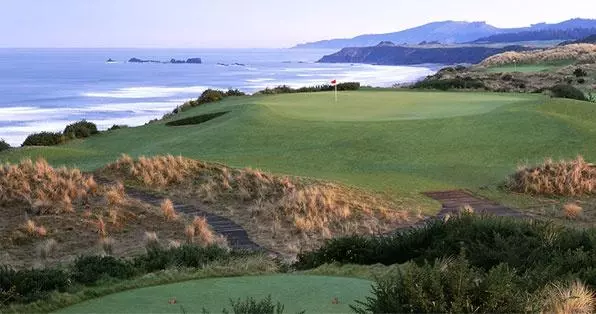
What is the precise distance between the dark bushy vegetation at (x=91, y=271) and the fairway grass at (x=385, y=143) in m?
6.93

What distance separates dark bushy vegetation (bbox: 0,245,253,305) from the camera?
7519 millimetres

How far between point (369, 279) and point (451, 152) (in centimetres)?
1321

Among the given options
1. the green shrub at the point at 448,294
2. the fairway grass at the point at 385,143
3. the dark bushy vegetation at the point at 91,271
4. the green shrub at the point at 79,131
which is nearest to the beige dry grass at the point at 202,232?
the dark bushy vegetation at the point at 91,271

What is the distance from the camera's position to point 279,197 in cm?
1501

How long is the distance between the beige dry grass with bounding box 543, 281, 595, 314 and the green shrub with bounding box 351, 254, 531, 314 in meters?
0.48

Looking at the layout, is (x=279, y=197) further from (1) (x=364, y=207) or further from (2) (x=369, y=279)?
Result: (2) (x=369, y=279)

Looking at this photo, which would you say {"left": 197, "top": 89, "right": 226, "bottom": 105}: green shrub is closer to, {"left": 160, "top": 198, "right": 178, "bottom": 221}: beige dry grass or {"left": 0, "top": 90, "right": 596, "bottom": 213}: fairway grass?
{"left": 0, "top": 90, "right": 596, "bottom": 213}: fairway grass

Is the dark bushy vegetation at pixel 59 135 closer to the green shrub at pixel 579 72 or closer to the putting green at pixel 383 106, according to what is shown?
the putting green at pixel 383 106

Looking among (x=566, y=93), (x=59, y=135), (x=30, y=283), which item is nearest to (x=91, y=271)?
(x=30, y=283)

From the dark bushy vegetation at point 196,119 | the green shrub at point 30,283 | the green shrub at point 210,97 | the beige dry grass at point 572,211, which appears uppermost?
the green shrub at point 210,97

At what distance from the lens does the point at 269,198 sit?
15016mm

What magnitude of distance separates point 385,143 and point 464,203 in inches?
238

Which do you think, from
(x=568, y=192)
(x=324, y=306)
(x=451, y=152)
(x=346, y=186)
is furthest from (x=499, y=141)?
(x=324, y=306)

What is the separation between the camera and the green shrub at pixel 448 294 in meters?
5.12
